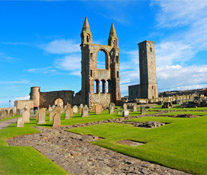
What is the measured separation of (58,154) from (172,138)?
457 cm

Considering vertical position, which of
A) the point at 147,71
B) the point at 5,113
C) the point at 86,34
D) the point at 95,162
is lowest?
the point at 95,162

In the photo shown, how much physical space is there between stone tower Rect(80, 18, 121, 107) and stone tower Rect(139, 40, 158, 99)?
1250 cm

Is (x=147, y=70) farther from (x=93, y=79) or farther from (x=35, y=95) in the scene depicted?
(x=35, y=95)

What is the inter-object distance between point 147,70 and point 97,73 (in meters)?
16.7

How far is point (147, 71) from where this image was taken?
45.3 meters

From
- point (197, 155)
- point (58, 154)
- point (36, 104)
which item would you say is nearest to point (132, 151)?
point (197, 155)

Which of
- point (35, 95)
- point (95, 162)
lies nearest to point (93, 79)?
point (35, 95)

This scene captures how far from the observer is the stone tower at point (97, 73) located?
1339 inches

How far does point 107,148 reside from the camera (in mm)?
6586

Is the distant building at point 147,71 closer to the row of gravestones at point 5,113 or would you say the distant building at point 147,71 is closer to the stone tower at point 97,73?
the stone tower at point 97,73

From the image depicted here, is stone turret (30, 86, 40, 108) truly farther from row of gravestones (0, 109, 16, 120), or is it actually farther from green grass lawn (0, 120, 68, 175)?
green grass lawn (0, 120, 68, 175)

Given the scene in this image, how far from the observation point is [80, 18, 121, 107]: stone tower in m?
34.0

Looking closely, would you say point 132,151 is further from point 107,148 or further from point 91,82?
point 91,82

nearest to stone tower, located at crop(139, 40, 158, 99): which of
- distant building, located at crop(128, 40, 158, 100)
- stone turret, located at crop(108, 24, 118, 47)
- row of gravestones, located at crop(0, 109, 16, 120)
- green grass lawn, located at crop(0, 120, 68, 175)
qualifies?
distant building, located at crop(128, 40, 158, 100)
